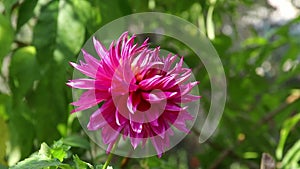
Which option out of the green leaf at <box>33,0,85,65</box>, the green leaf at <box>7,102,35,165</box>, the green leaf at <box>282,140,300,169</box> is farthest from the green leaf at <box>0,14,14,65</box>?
the green leaf at <box>282,140,300,169</box>

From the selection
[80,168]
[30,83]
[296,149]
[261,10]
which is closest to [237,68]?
[296,149]

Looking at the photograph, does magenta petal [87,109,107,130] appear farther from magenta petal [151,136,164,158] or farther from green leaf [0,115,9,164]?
green leaf [0,115,9,164]

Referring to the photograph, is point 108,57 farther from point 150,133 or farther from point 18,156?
point 18,156

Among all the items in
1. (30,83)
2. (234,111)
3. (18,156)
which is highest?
(30,83)

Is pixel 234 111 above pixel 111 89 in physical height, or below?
below

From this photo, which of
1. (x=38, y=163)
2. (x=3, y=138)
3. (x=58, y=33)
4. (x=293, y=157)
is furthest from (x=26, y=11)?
(x=293, y=157)

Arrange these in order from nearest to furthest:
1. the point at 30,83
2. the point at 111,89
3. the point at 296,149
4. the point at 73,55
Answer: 1. the point at 111,89
2. the point at 73,55
3. the point at 30,83
4. the point at 296,149

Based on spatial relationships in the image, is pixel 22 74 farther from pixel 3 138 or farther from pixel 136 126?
pixel 136 126
